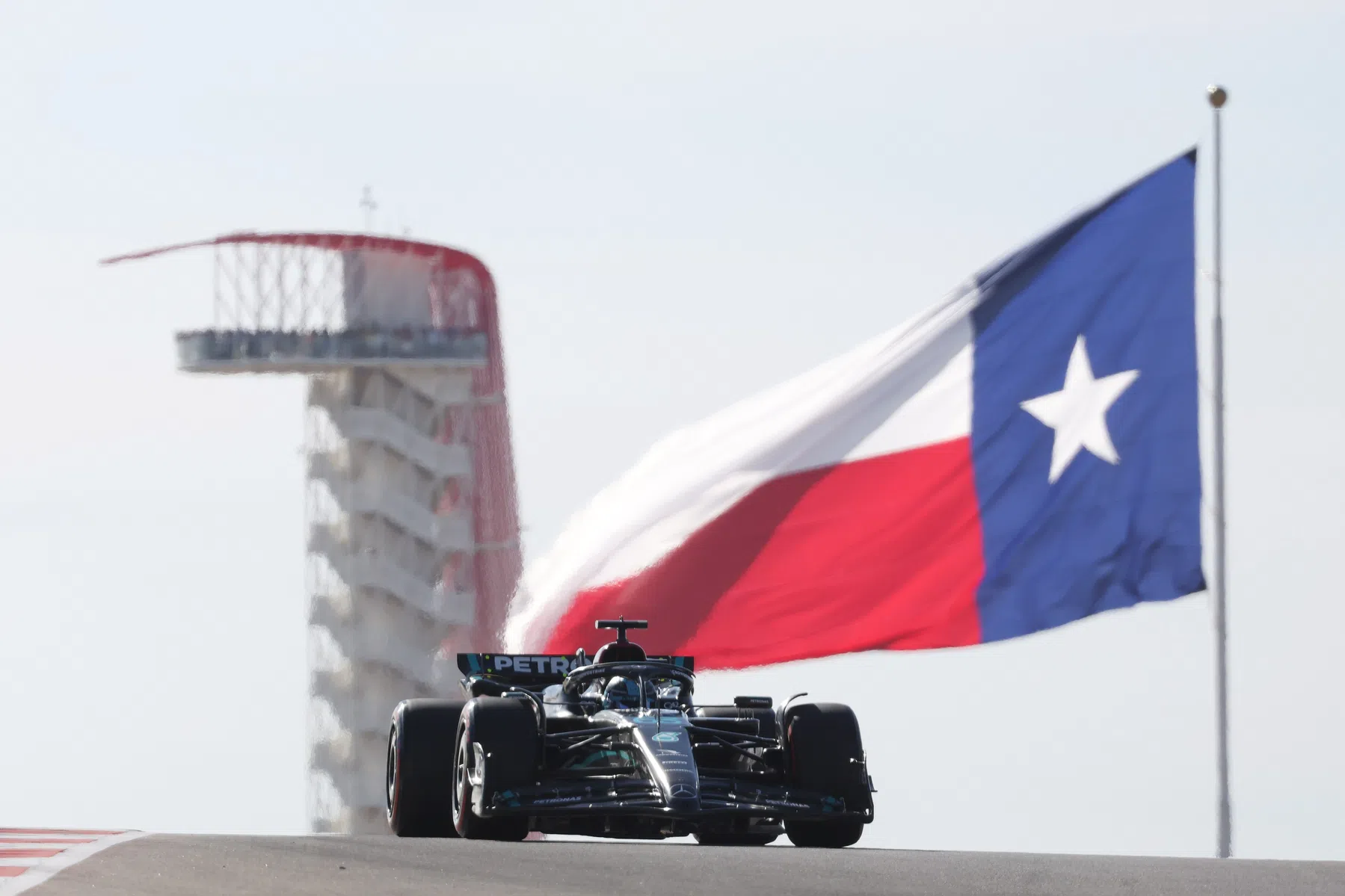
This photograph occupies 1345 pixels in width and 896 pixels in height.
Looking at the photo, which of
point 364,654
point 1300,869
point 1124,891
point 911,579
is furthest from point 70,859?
point 364,654

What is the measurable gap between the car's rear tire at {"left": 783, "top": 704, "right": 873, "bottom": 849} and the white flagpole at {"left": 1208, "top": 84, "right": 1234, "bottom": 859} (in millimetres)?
3831

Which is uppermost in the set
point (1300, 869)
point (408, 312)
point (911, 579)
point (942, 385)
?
point (408, 312)

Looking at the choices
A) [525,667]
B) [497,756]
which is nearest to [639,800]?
[497,756]

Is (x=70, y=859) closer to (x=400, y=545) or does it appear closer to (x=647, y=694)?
(x=647, y=694)

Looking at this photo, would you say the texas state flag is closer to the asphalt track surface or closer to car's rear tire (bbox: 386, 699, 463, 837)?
car's rear tire (bbox: 386, 699, 463, 837)

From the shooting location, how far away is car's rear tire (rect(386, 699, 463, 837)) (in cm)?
2138

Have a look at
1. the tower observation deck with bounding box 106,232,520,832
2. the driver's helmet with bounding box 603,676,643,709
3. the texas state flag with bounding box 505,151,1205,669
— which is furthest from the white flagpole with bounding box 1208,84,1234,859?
the tower observation deck with bounding box 106,232,520,832

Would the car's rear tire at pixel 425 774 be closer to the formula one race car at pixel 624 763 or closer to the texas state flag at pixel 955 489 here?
the formula one race car at pixel 624 763

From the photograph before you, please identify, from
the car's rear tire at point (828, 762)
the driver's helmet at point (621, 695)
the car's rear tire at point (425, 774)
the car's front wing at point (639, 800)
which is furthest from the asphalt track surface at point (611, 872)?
the driver's helmet at point (621, 695)

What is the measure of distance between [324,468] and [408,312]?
A: 20.0ft

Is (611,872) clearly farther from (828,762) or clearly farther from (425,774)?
(425,774)

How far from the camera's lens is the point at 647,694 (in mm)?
21953

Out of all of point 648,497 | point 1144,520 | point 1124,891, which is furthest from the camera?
Result: point 648,497

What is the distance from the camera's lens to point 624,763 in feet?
68.3
